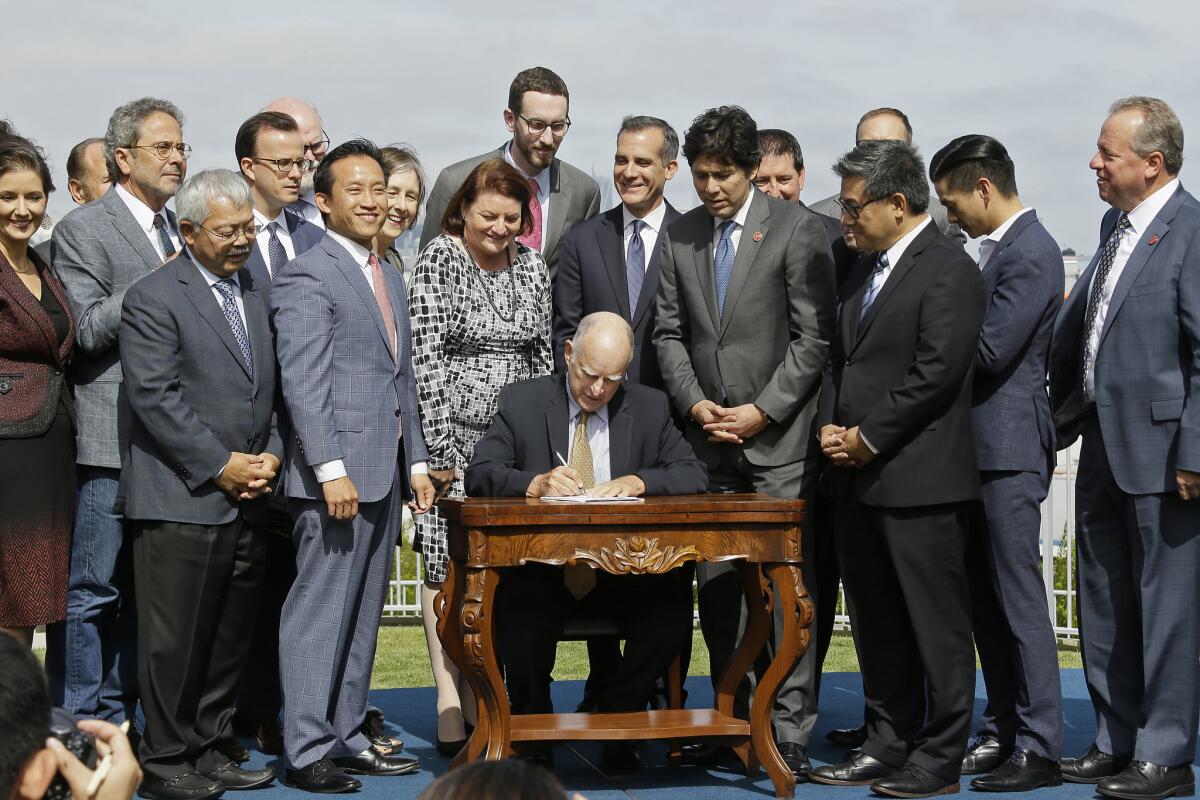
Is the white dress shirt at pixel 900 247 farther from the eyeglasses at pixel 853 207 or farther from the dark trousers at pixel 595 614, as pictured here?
the dark trousers at pixel 595 614

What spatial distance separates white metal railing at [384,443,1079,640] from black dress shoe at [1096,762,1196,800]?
4.24m

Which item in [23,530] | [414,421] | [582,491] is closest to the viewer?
[23,530]

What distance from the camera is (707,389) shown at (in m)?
5.77

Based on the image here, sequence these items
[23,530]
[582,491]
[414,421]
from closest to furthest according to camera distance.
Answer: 1. [23,530]
2. [582,491]
3. [414,421]

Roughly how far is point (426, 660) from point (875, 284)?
5599 millimetres

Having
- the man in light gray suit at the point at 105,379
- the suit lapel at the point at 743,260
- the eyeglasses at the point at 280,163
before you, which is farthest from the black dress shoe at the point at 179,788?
the suit lapel at the point at 743,260

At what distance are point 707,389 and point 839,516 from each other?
74cm

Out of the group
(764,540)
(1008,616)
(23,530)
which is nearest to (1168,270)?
(1008,616)

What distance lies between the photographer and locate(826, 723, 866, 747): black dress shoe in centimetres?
616

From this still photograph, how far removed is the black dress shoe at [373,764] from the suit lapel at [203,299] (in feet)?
5.22

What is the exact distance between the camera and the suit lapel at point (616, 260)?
6.13 metres

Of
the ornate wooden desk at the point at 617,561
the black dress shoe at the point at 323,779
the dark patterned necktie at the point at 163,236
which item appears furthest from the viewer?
the dark patterned necktie at the point at 163,236

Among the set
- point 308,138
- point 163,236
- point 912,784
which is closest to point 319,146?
point 308,138

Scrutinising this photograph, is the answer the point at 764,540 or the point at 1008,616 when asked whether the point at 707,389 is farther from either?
the point at 1008,616
